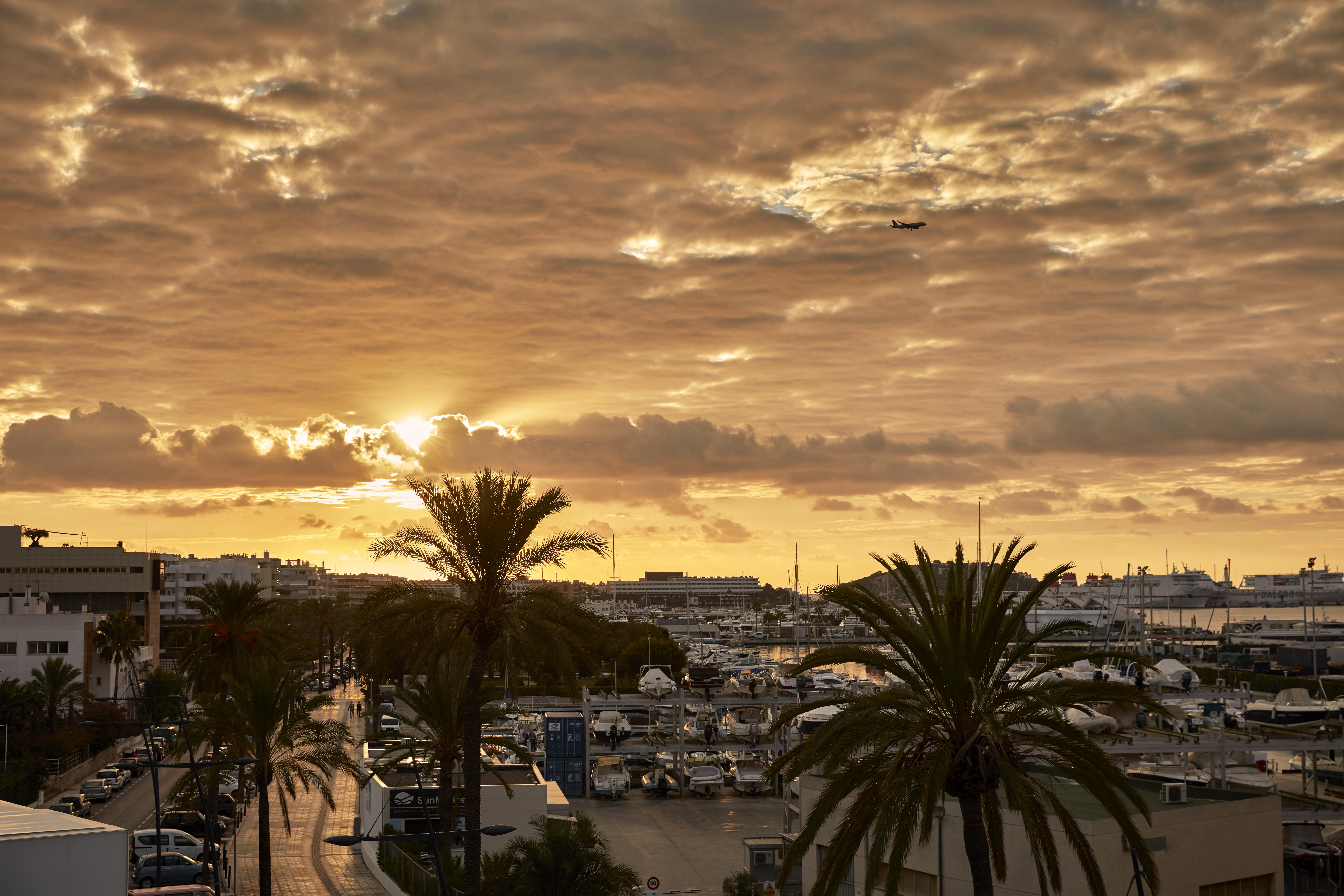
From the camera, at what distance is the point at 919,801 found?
1731cm

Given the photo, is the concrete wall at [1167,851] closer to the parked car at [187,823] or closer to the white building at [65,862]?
the white building at [65,862]

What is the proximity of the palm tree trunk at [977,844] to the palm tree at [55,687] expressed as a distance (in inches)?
2158

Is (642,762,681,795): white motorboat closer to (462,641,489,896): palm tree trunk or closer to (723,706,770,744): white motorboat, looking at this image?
(723,706,770,744): white motorboat

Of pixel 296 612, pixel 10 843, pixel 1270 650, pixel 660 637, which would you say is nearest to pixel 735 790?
pixel 10 843

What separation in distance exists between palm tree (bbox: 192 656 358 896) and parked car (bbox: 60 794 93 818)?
15659mm

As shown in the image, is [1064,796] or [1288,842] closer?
[1064,796]

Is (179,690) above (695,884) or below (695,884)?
above

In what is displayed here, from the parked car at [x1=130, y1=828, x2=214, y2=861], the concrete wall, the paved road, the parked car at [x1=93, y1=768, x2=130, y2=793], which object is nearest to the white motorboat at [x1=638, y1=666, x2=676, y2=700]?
the paved road

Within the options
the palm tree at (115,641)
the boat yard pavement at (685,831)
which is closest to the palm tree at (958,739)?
the boat yard pavement at (685,831)

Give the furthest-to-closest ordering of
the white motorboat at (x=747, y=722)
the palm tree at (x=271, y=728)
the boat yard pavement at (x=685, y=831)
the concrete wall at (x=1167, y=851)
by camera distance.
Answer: the white motorboat at (x=747, y=722)
the boat yard pavement at (x=685, y=831)
the palm tree at (x=271, y=728)
the concrete wall at (x=1167, y=851)

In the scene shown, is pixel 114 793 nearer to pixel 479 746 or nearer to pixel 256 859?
pixel 256 859

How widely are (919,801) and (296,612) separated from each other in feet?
342

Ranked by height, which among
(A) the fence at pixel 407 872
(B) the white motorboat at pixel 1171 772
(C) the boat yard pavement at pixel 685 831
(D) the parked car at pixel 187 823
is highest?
(B) the white motorboat at pixel 1171 772

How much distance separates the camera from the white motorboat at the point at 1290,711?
168ft
